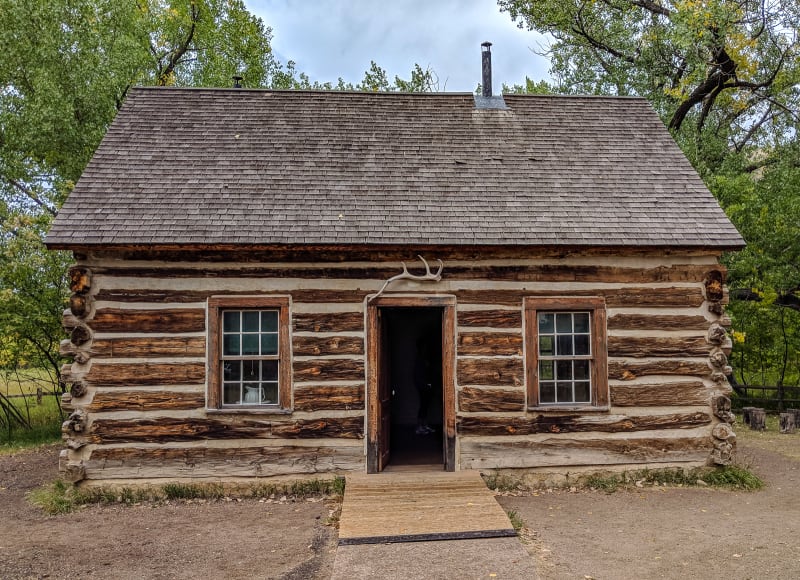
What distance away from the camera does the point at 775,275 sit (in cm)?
1393

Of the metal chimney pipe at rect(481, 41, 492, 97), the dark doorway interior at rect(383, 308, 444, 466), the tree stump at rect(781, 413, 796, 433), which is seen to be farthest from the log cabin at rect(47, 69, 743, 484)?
the tree stump at rect(781, 413, 796, 433)

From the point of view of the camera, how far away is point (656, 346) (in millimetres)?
8516

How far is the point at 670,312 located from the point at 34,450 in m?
12.1

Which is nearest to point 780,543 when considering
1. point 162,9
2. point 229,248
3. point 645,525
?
point 645,525

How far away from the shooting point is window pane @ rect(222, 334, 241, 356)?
8.25 meters

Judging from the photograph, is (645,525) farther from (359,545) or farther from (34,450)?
(34,450)

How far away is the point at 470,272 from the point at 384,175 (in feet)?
7.30

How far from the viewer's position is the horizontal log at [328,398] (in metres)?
8.18

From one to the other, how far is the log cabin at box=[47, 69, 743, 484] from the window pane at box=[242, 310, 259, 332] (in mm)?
42

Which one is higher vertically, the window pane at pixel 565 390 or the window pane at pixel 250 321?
the window pane at pixel 250 321

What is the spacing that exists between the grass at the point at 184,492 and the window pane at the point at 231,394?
1095 mm

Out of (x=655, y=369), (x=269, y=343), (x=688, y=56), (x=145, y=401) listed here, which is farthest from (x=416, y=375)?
(x=688, y=56)

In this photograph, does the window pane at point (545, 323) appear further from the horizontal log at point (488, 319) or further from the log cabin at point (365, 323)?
the horizontal log at point (488, 319)

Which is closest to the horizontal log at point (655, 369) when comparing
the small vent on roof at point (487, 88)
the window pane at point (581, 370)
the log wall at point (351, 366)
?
the log wall at point (351, 366)
